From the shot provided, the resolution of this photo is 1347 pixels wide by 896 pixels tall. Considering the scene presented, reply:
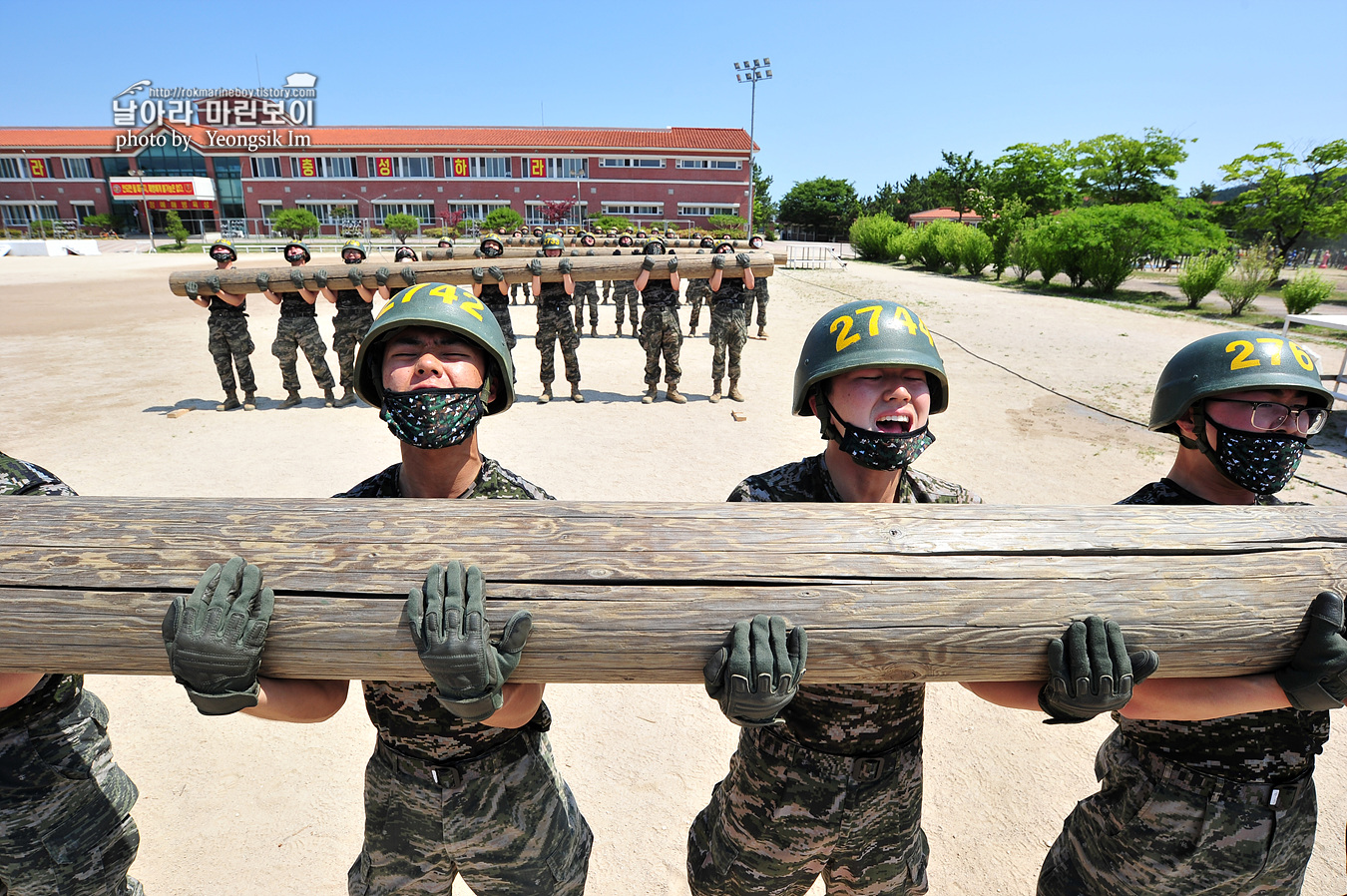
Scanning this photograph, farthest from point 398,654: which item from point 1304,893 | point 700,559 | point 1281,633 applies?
point 1304,893

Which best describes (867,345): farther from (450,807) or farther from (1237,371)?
(450,807)

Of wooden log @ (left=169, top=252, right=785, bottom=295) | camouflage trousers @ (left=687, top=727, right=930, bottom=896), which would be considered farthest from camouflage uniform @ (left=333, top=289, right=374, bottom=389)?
camouflage trousers @ (left=687, top=727, right=930, bottom=896)

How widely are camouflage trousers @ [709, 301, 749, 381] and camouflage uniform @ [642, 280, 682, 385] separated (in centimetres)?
60

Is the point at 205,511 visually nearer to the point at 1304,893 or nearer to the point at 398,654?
the point at 398,654

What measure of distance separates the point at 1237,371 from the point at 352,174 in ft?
211

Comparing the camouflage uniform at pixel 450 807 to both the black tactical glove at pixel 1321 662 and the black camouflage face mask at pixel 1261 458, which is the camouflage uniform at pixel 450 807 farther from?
the black camouflage face mask at pixel 1261 458

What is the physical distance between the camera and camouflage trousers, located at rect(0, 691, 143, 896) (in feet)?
7.20

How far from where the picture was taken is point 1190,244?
23.8 metres

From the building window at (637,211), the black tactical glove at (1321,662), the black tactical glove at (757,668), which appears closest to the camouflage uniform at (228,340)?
the black tactical glove at (757,668)

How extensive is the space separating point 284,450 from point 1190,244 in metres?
28.5

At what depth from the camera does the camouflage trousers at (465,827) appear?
2182 millimetres

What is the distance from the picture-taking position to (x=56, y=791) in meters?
2.27

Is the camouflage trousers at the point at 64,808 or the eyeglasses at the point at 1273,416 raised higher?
the eyeglasses at the point at 1273,416

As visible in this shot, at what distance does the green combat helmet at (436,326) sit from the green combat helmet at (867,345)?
3.61ft
